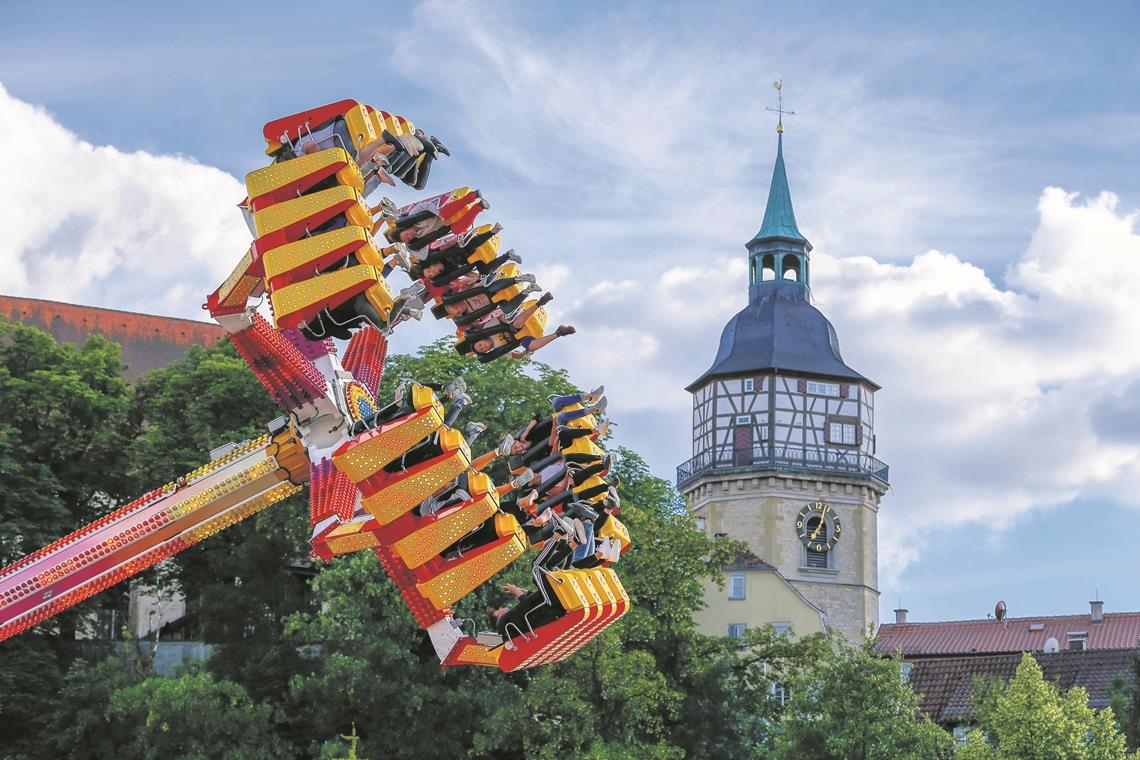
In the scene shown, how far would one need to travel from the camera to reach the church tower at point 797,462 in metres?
78.4

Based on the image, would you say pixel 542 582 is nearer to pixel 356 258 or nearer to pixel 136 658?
pixel 356 258

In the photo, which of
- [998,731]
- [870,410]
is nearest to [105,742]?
[998,731]

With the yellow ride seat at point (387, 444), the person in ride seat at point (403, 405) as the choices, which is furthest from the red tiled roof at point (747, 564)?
the yellow ride seat at point (387, 444)

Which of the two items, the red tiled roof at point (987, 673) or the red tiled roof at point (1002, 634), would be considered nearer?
the red tiled roof at point (987, 673)

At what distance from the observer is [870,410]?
80.3 metres

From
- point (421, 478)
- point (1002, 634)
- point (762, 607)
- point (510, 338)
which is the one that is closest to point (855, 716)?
point (510, 338)

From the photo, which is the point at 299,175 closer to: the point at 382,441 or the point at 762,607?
the point at 382,441

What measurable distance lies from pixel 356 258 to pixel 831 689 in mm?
27581

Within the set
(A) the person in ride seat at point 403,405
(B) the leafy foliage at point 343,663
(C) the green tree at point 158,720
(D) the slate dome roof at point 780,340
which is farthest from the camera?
(D) the slate dome roof at point 780,340

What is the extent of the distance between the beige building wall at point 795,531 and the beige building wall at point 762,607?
941cm

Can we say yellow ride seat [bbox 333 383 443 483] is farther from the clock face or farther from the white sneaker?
the clock face

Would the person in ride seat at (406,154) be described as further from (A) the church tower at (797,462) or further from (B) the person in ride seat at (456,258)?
(A) the church tower at (797,462)

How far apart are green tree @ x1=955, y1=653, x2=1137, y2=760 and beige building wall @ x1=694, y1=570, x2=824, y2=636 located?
81.5 feet

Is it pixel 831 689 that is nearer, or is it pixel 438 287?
pixel 438 287
